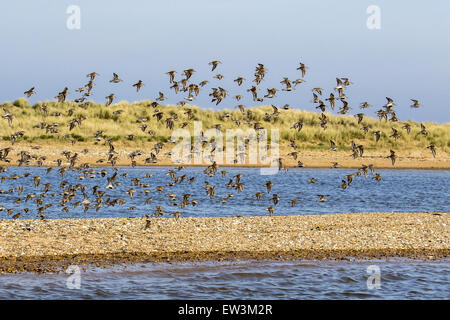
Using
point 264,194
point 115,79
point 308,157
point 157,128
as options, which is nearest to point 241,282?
point 115,79

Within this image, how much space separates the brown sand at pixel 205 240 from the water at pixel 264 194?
3887 mm

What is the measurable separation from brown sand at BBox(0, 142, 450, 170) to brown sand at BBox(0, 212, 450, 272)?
2392 centimetres

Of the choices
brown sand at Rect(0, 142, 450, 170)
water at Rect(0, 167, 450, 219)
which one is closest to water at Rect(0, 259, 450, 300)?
water at Rect(0, 167, 450, 219)

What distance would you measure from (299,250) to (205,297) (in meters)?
4.19

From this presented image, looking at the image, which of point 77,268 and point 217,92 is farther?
point 217,92

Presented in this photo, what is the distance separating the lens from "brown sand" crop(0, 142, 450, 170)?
43709 millimetres

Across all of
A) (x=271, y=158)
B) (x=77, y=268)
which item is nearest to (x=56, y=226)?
(x=77, y=268)

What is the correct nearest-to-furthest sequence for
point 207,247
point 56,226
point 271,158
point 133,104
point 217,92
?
1. point 207,247
2. point 56,226
3. point 217,92
4. point 271,158
5. point 133,104

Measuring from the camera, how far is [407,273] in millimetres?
15125

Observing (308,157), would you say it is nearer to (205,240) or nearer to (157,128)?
(157,128)

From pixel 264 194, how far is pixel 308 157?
18.1 metres
